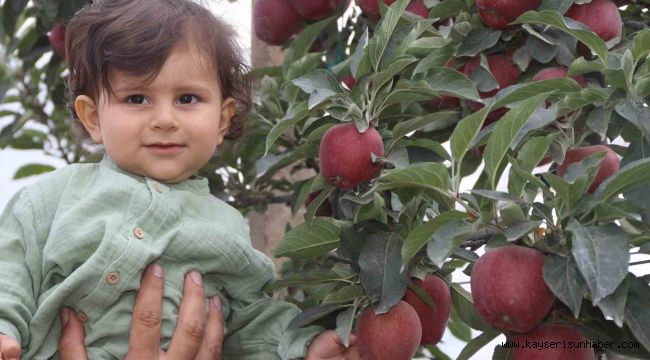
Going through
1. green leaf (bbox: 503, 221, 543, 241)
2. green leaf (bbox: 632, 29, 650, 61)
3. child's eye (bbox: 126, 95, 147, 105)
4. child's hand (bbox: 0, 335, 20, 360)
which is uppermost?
green leaf (bbox: 632, 29, 650, 61)

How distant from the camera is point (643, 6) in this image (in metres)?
1.63

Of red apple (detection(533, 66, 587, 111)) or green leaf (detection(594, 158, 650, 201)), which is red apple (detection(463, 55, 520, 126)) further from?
green leaf (detection(594, 158, 650, 201))

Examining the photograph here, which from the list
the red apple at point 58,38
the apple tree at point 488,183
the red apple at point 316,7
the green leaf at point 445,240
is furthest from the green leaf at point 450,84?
the red apple at point 58,38

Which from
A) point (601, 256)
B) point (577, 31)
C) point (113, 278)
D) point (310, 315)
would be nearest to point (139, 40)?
point (113, 278)

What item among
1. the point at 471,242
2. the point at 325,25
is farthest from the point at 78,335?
the point at 325,25

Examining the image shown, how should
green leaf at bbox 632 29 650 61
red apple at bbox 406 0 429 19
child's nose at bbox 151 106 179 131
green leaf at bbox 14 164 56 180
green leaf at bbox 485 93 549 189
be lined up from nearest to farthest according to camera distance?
green leaf at bbox 485 93 549 189
green leaf at bbox 632 29 650 61
child's nose at bbox 151 106 179 131
red apple at bbox 406 0 429 19
green leaf at bbox 14 164 56 180

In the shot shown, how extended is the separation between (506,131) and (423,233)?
0.47ft

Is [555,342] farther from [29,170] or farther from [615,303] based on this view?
[29,170]

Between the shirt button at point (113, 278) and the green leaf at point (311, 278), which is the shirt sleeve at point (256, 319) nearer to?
the green leaf at point (311, 278)

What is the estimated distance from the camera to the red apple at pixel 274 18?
78.2 inches

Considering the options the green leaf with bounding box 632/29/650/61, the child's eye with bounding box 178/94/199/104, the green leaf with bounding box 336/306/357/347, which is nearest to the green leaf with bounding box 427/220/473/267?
the green leaf with bounding box 336/306/357/347

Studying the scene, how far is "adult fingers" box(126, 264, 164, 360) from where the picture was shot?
1350 mm

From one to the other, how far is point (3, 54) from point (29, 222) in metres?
1.38

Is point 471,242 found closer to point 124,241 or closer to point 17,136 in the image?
point 124,241
